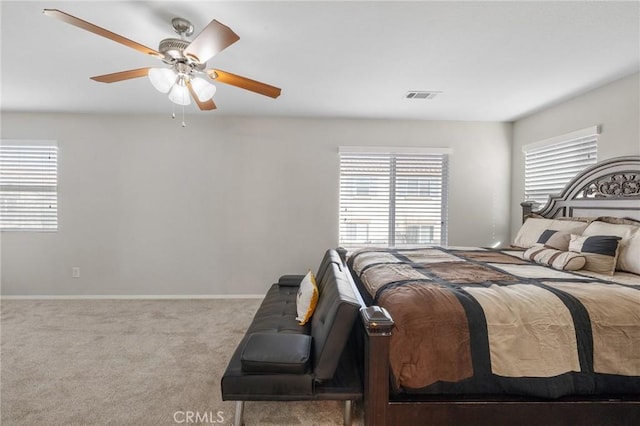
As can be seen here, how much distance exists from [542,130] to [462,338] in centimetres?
342

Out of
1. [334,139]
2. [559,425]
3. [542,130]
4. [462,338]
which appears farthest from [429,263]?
[542,130]

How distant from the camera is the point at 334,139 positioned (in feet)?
13.2

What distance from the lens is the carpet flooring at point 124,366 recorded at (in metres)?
1.79

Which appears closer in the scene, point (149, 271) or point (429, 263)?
point (429, 263)

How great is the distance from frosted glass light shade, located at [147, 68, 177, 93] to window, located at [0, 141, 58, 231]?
309 centimetres

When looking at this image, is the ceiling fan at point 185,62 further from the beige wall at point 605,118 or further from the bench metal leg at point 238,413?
the beige wall at point 605,118

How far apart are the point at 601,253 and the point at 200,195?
419 cm

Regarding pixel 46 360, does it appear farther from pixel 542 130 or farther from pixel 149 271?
pixel 542 130

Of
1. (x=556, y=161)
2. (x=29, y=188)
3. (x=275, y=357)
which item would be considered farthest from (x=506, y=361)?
(x=29, y=188)

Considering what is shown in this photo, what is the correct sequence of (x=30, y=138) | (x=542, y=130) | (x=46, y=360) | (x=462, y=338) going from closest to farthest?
(x=462, y=338), (x=46, y=360), (x=542, y=130), (x=30, y=138)

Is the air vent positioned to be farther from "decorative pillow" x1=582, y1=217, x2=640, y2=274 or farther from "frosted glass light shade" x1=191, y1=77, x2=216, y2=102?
"frosted glass light shade" x1=191, y1=77, x2=216, y2=102

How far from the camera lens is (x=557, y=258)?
89.2 inches

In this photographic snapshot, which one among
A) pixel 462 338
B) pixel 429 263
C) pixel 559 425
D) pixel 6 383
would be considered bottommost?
pixel 6 383

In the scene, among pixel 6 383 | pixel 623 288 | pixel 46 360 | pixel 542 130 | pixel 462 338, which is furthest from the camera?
pixel 542 130
